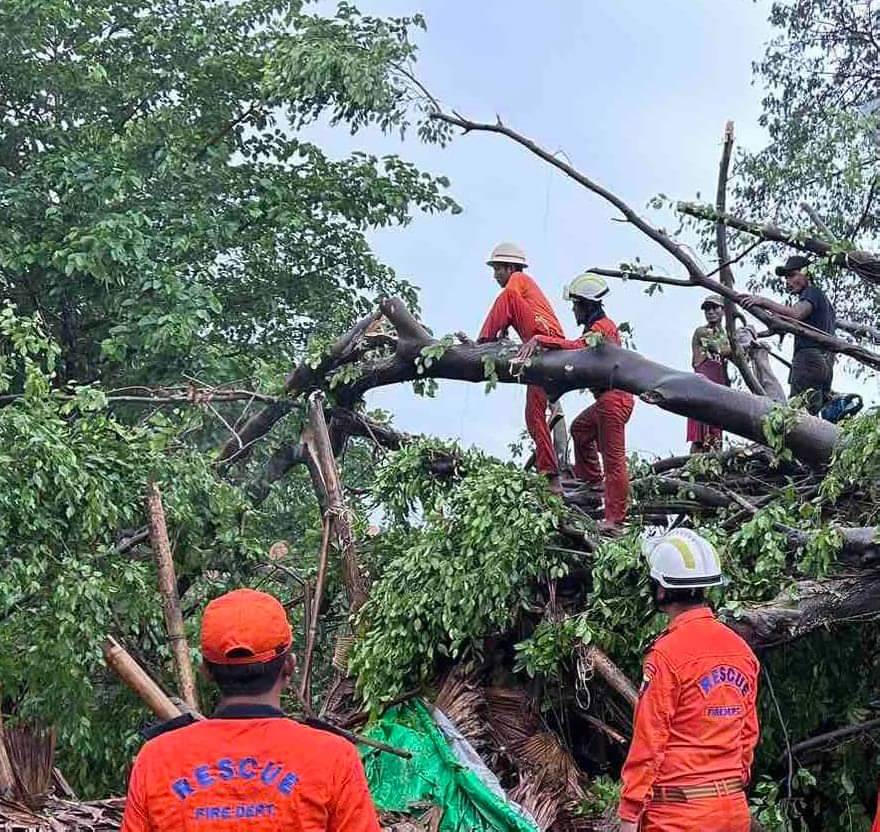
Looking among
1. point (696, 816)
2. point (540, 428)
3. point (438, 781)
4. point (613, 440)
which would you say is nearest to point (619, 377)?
point (613, 440)

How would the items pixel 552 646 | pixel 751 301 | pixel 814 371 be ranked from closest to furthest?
pixel 552 646 → pixel 751 301 → pixel 814 371

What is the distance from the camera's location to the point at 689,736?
347 cm

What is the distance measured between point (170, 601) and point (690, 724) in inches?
127

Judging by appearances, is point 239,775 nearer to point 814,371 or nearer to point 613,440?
point 613,440

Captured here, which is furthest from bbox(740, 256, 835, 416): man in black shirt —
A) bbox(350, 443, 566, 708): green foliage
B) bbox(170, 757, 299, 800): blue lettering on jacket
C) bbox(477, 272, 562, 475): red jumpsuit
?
bbox(170, 757, 299, 800): blue lettering on jacket

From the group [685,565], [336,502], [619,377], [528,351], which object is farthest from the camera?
[336,502]

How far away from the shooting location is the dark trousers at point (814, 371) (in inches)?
293

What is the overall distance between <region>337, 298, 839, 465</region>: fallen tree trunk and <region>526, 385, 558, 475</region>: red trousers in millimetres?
111

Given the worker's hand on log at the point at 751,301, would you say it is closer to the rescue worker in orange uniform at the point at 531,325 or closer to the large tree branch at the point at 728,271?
the large tree branch at the point at 728,271

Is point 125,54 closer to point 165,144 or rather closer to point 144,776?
point 165,144

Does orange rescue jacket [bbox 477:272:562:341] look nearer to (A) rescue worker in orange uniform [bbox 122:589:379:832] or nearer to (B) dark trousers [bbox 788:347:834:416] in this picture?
(B) dark trousers [bbox 788:347:834:416]

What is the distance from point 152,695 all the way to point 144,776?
10.2ft

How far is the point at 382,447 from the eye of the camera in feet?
27.1

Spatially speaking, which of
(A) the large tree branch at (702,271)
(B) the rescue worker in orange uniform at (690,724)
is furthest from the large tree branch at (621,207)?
(B) the rescue worker in orange uniform at (690,724)
